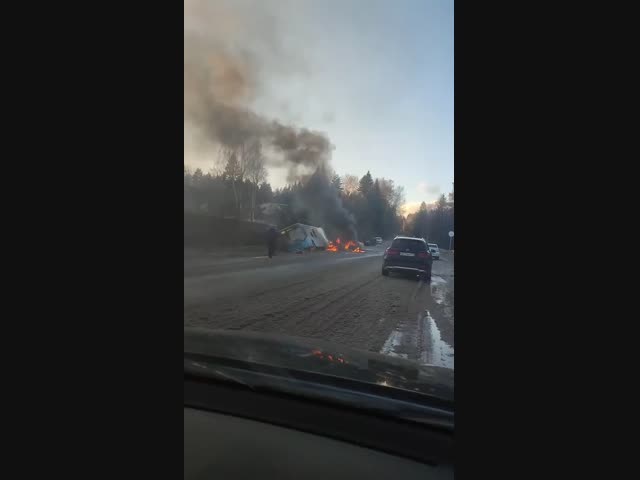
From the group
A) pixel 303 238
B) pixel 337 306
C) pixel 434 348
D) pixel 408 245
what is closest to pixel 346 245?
pixel 303 238

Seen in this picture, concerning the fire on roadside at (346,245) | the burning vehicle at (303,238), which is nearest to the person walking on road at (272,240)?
the burning vehicle at (303,238)

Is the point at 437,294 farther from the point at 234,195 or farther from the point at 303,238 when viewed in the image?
the point at 234,195

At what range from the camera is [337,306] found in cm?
561

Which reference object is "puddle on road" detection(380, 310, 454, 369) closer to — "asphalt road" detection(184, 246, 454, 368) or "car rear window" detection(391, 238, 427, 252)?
"asphalt road" detection(184, 246, 454, 368)

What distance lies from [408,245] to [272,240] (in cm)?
537

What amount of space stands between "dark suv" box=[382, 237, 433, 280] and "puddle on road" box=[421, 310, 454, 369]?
6.03ft

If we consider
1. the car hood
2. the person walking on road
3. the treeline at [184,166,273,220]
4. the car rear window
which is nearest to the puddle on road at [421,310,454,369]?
the car hood

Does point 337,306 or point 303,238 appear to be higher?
point 303,238

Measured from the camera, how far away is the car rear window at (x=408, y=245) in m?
6.20

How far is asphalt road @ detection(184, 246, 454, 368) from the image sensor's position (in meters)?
3.89
